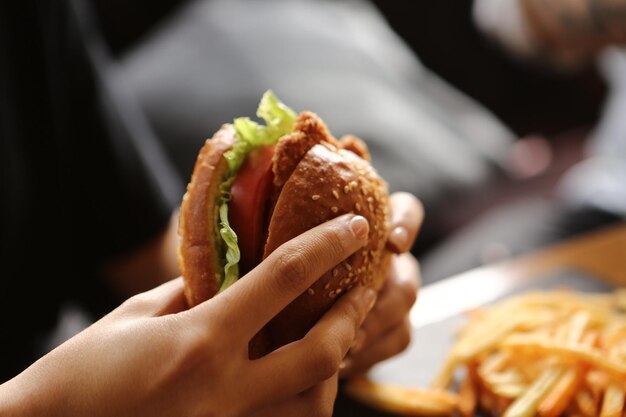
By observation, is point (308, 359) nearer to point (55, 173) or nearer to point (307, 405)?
point (307, 405)

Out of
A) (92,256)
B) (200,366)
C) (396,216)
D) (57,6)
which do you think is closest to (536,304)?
(396,216)

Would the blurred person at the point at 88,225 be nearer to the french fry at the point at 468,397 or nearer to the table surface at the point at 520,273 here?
the french fry at the point at 468,397

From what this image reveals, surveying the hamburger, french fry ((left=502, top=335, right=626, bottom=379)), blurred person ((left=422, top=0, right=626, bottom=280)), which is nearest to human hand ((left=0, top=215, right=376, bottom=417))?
the hamburger

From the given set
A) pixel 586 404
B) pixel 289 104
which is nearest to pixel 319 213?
pixel 586 404

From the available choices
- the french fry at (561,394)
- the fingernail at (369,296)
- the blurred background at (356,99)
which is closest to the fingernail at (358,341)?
the fingernail at (369,296)

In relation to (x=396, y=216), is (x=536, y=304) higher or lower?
lower

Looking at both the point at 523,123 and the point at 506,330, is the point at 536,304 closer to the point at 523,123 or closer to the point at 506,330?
the point at 506,330
